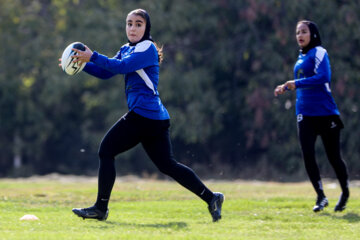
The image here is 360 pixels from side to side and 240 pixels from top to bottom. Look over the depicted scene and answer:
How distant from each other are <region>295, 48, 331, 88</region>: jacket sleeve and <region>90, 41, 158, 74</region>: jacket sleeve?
80.0 inches

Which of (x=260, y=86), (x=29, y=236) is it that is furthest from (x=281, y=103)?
(x=29, y=236)

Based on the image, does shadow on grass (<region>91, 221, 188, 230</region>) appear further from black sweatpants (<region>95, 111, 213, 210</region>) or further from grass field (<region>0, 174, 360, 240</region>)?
black sweatpants (<region>95, 111, 213, 210</region>)

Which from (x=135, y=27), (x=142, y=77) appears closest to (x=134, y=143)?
(x=142, y=77)

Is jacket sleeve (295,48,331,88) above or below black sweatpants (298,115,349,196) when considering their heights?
above

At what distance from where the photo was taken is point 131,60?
6.73 m

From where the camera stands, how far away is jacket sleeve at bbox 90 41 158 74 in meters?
6.64

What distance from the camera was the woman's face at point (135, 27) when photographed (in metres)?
6.93

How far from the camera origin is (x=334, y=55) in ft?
68.8

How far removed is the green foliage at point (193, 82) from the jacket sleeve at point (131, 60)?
1439 centimetres

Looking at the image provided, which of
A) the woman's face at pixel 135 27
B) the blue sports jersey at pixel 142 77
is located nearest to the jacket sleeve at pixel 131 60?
the blue sports jersey at pixel 142 77

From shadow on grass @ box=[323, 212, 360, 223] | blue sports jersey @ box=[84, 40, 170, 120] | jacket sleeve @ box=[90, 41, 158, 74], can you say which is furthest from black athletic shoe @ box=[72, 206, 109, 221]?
shadow on grass @ box=[323, 212, 360, 223]

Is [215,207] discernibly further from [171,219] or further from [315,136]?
[315,136]

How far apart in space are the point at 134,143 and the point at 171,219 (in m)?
1.09

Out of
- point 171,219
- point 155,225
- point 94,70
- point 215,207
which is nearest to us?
point 155,225
